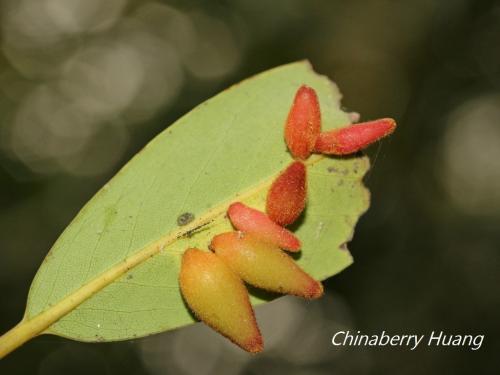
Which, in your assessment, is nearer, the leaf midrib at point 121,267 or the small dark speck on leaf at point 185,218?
the leaf midrib at point 121,267

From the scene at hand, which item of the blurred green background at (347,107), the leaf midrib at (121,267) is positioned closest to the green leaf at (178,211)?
the leaf midrib at (121,267)

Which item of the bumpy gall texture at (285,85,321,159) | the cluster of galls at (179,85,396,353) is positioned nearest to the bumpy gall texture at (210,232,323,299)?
the cluster of galls at (179,85,396,353)

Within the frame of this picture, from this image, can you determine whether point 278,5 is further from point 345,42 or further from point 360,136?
point 360,136

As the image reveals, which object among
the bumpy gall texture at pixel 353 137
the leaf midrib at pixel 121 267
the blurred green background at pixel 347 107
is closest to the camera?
the leaf midrib at pixel 121 267

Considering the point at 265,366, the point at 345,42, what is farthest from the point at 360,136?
the point at 265,366

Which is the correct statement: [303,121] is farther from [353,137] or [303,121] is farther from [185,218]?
[185,218]

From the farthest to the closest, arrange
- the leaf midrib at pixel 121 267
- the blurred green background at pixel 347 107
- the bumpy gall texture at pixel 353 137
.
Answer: the blurred green background at pixel 347 107
the bumpy gall texture at pixel 353 137
the leaf midrib at pixel 121 267

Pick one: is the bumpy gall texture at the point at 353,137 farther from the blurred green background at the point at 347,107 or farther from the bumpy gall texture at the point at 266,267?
the blurred green background at the point at 347,107

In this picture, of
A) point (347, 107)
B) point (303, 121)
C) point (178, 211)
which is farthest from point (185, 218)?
point (347, 107)
